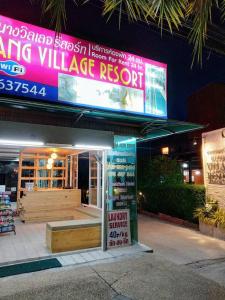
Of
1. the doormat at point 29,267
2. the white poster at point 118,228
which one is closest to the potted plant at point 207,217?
the white poster at point 118,228

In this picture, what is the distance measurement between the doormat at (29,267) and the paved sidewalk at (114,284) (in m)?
0.21

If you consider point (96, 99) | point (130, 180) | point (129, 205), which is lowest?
point (129, 205)

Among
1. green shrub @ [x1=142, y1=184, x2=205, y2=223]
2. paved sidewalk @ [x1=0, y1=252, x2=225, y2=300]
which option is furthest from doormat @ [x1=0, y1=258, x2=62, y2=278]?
green shrub @ [x1=142, y1=184, x2=205, y2=223]

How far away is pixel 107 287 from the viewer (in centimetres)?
441

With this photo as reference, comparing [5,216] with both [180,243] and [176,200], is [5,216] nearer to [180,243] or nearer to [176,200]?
[180,243]

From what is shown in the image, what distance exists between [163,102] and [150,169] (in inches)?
256

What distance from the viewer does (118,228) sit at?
6.73 meters

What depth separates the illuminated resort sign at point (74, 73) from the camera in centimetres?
607

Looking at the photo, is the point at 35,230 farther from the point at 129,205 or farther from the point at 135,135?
the point at 135,135

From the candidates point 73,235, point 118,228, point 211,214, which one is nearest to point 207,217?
point 211,214

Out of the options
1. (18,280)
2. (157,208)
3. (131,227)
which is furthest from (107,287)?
(157,208)

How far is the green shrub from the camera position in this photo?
31.1 feet

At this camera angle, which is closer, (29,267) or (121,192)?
(29,267)

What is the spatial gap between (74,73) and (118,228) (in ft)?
14.6
